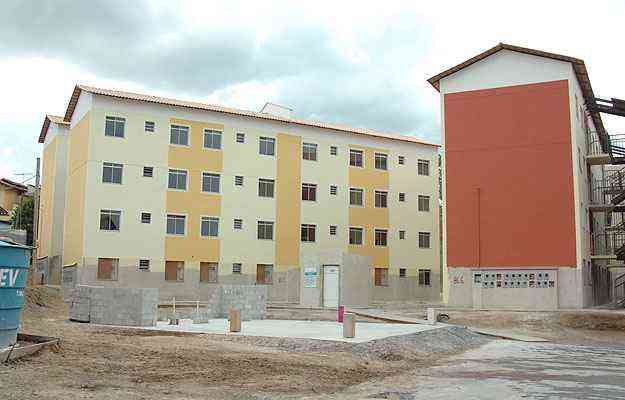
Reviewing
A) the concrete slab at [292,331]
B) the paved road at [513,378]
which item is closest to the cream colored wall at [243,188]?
the concrete slab at [292,331]

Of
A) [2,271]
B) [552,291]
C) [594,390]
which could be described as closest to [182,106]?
[552,291]

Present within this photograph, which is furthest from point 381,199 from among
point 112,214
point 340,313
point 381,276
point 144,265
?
point 340,313

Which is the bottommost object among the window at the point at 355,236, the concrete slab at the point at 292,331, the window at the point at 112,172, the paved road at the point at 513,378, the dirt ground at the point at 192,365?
the paved road at the point at 513,378

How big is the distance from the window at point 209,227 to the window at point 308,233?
7072mm

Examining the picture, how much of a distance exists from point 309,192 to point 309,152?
3105 millimetres

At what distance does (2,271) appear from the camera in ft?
45.7

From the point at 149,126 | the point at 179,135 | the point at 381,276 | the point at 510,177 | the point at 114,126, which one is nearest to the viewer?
the point at 510,177

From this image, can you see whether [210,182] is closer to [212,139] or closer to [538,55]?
[212,139]

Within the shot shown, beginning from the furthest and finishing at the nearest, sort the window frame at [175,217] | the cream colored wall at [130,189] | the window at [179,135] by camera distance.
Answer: the window at [179,135] → the window frame at [175,217] → the cream colored wall at [130,189]

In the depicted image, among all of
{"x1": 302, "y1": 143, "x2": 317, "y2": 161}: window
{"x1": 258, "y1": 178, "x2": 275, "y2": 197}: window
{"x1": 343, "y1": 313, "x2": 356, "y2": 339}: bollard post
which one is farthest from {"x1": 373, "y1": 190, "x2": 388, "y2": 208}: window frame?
{"x1": 343, "y1": 313, "x2": 356, "y2": 339}: bollard post

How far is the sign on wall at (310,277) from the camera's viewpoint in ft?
130

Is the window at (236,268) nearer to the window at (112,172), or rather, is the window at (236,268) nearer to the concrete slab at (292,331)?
the window at (112,172)

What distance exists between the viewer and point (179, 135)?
160 ft

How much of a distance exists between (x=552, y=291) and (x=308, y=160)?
22.3m
